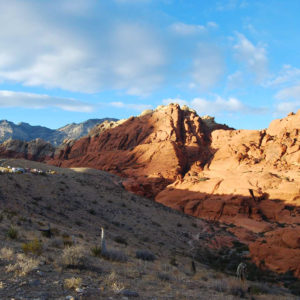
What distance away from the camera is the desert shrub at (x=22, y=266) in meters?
6.85

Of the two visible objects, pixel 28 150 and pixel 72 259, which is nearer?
pixel 72 259

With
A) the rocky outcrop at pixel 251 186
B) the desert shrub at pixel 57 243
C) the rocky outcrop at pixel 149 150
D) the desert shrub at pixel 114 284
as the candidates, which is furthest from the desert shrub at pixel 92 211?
the rocky outcrop at pixel 149 150

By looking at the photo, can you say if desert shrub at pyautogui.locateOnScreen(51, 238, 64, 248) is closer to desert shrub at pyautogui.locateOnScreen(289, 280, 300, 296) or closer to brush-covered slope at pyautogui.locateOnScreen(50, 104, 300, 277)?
desert shrub at pyautogui.locateOnScreen(289, 280, 300, 296)

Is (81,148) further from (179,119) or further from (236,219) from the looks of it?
(236,219)

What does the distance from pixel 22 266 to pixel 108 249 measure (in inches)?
206

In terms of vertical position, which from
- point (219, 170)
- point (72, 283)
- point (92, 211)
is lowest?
point (92, 211)

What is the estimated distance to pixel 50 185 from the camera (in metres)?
26.0

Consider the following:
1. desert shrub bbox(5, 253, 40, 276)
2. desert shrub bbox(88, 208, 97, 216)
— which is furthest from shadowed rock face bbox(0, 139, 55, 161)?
desert shrub bbox(5, 253, 40, 276)

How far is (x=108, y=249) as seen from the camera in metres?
12.0

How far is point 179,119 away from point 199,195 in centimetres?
2748

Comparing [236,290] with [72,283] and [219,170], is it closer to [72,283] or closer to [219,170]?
[72,283]

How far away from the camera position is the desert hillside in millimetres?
6984

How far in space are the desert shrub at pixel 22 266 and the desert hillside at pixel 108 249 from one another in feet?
0.09

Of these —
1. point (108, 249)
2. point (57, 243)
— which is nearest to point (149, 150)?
point (108, 249)
